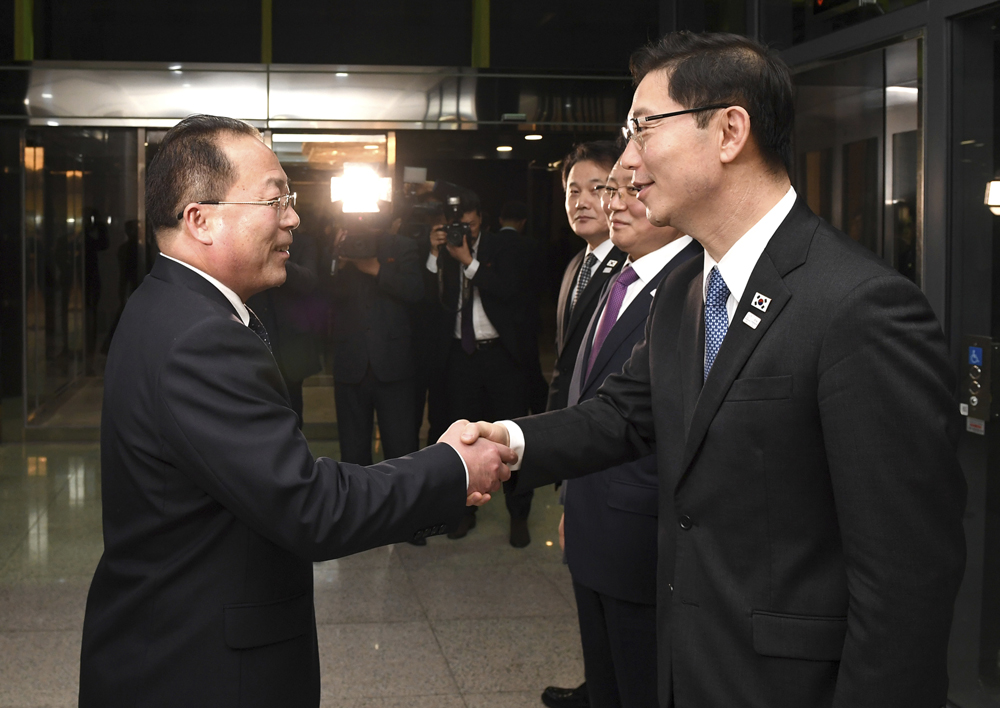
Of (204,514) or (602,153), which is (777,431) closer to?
(204,514)

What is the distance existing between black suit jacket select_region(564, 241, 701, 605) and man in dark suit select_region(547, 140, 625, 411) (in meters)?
0.61

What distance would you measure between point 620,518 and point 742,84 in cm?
121

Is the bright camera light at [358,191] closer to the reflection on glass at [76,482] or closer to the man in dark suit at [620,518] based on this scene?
the man in dark suit at [620,518]

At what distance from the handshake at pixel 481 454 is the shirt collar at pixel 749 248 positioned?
1.97ft

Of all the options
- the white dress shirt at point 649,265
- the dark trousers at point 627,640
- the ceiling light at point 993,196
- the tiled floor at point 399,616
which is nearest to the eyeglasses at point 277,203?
the white dress shirt at point 649,265

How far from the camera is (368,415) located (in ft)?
16.4

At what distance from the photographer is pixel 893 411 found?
54.7 inches

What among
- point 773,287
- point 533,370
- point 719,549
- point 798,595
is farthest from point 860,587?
point 533,370

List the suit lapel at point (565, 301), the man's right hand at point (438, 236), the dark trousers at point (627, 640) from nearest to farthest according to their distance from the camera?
the dark trousers at point (627, 640) < the suit lapel at point (565, 301) < the man's right hand at point (438, 236)

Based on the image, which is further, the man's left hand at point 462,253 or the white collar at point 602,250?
the man's left hand at point 462,253

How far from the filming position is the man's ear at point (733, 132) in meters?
1.64

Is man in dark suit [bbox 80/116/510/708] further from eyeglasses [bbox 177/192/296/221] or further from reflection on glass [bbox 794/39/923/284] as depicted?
reflection on glass [bbox 794/39/923/284]

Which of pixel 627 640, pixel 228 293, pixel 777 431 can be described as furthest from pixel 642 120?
pixel 627 640

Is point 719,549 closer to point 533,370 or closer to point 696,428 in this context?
point 696,428
